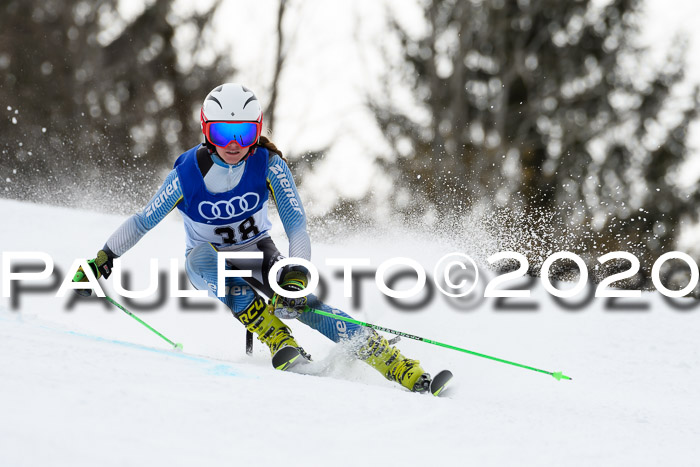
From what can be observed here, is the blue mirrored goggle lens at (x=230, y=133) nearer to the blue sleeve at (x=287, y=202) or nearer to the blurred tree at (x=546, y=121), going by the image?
the blue sleeve at (x=287, y=202)

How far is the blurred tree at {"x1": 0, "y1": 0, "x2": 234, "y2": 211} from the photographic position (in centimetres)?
1717

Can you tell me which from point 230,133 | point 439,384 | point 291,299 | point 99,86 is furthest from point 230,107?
point 99,86

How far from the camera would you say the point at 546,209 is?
48.4 ft

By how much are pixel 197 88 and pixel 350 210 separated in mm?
5246

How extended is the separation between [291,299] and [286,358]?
0.84ft

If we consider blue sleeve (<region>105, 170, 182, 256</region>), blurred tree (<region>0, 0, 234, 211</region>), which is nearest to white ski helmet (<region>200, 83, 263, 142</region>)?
blue sleeve (<region>105, 170, 182, 256</region>)

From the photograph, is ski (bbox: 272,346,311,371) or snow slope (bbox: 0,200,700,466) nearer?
snow slope (bbox: 0,200,700,466)

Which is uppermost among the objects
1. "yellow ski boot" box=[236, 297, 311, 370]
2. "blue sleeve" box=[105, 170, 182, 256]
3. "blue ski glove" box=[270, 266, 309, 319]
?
"blue sleeve" box=[105, 170, 182, 256]

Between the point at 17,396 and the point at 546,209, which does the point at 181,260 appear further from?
the point at 546,209

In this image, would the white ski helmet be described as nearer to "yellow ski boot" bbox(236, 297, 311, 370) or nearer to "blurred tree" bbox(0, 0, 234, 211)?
"yellow ski boot" bbox(236, 297, 311, 370)

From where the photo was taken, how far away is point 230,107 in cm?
329

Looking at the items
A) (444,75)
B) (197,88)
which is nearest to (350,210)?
(444,75)

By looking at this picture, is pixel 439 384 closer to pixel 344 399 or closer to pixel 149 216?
pixel 344 399

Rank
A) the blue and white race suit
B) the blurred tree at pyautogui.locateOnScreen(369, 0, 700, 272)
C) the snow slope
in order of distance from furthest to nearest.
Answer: the blurred tree at pyautogui.locateOnScreen(369, 0, 700, 272) < the blue and white race suit < the snow slope
